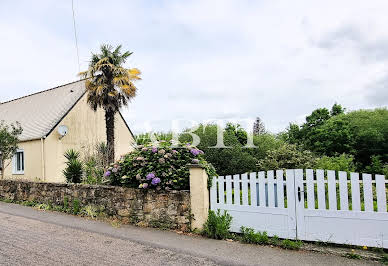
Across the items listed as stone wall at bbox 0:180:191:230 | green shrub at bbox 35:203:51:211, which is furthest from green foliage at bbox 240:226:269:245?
green shrub at bbox 35:203:51:211

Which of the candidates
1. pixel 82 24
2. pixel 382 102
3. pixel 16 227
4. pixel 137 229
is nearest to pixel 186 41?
pixel 82 24

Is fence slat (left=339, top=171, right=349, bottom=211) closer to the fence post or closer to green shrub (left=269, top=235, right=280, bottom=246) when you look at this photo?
green shrub (left=269, top=235, right=280, bottom=246)

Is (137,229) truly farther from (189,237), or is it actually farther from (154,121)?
(154,121)

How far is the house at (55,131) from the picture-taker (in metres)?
15.0

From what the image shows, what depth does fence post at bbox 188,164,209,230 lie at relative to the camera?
5672mm

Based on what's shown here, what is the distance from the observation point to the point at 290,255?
4.58 metres

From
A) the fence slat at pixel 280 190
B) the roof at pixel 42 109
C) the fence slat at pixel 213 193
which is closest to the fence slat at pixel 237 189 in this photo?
the fence slat at pixel 213 193

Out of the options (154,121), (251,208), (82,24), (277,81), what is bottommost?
(251,208)

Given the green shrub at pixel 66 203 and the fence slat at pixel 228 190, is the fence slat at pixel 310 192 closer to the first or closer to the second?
the fence slat at pixel 228 190

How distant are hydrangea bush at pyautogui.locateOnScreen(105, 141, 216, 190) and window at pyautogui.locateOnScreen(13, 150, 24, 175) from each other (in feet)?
39.4

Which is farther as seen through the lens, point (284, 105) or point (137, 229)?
point (284, 105)

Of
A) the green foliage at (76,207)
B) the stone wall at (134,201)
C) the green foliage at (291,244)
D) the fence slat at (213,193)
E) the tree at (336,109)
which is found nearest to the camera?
the green foliage at (291,244)

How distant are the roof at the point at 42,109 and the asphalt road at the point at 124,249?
1027cm

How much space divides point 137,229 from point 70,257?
1.86 m
